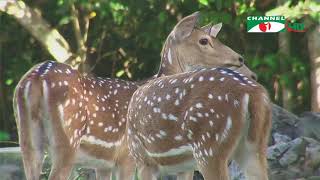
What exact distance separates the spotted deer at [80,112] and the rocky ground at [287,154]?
1032 millimetres

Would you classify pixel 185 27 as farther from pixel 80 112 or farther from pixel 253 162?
pixel 253 162

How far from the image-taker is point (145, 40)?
11.9m

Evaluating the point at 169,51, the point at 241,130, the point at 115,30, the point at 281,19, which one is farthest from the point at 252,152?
the point at 115,30

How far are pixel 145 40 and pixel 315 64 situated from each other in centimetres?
258

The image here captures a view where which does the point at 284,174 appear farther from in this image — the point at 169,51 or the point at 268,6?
the point at 268,6

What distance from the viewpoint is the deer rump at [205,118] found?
5.27 metres

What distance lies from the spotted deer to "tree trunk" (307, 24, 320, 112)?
9.28 feet

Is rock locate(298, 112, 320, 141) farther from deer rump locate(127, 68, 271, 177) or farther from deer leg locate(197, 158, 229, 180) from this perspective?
deer leg locate(197, 158, 229, 180)

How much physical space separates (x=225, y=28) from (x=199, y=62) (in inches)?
165

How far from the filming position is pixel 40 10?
40.8 feet

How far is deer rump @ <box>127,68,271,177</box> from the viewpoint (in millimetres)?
5273

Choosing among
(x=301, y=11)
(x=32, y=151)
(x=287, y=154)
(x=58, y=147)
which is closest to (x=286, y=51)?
(x=301, y=11)

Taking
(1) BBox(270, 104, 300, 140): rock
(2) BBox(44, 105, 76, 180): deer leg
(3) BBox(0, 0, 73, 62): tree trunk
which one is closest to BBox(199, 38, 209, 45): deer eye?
(2) BBox(44, 105, 76, 180): deer leg

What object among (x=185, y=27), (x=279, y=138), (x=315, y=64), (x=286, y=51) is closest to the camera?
(x=185, y=27)
